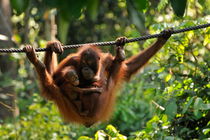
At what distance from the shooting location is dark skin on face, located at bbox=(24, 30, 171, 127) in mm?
4012

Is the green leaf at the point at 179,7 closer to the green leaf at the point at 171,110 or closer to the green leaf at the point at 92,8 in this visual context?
the green leaf at the point at 92,8

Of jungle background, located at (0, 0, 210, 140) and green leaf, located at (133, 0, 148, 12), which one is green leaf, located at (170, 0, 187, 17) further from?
green leaf, located at (133, 0, 148, 12)

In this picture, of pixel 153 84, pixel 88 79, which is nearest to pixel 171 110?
pixel 88 79

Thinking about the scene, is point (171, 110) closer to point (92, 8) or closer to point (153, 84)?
point (153, 84)

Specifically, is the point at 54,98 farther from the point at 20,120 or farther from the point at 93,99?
the point at 20,120

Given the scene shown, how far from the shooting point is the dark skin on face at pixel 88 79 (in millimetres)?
4012

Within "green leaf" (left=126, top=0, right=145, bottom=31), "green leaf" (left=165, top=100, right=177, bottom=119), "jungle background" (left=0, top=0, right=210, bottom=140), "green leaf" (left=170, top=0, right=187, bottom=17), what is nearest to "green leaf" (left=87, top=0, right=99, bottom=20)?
"jungle background" (left=0, top=0, right=210, bottom=140)

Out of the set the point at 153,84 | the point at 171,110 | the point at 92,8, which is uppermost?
the point at 153,84

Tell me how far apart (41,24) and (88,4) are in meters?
8.98

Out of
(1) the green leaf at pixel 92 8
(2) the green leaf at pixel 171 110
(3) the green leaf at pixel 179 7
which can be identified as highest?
(3) the green leaf at pixel 179 7

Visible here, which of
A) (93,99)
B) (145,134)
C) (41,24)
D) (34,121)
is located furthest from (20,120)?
(41,24)

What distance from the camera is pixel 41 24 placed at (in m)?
9.77

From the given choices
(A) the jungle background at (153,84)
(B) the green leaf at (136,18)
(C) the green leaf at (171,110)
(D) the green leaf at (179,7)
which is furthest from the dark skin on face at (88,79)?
(B) the green leaf at (136,18)

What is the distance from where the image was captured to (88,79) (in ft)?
13.5
